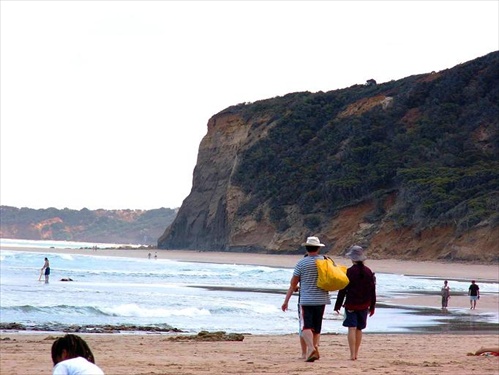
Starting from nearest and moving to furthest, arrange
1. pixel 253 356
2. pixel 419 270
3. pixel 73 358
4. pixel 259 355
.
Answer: pixel 73 358, pixel 253 356, pixel 259 355, pixel 419 270

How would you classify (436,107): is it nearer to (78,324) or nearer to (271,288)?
(271,288)

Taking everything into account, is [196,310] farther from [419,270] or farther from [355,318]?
[419,270]

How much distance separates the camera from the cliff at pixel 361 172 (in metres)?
62.6

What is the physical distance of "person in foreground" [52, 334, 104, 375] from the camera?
14.2ft


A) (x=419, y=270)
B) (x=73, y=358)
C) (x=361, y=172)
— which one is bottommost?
(x=419, y=270)

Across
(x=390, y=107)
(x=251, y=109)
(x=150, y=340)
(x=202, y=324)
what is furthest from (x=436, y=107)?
(x=150, y=340)

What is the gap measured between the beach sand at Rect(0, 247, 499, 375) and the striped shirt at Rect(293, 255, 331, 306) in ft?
2.36

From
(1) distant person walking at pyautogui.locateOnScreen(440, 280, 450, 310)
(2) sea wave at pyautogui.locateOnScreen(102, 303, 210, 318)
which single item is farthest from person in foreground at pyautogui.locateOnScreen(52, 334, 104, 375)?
(1) distant person walking at pyautogui.locateOnScreen(440, 280, 450, 310)

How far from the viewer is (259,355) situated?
11422 millimetres

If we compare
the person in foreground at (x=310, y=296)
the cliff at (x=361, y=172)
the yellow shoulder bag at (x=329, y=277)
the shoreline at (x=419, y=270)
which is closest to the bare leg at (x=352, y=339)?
the person in foreground at (x=310, y=296)

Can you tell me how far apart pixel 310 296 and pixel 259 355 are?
1.58m

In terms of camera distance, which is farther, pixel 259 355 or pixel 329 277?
pixel 259 355

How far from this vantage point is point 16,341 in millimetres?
13508

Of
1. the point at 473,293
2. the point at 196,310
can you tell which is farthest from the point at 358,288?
the point at 473,293
